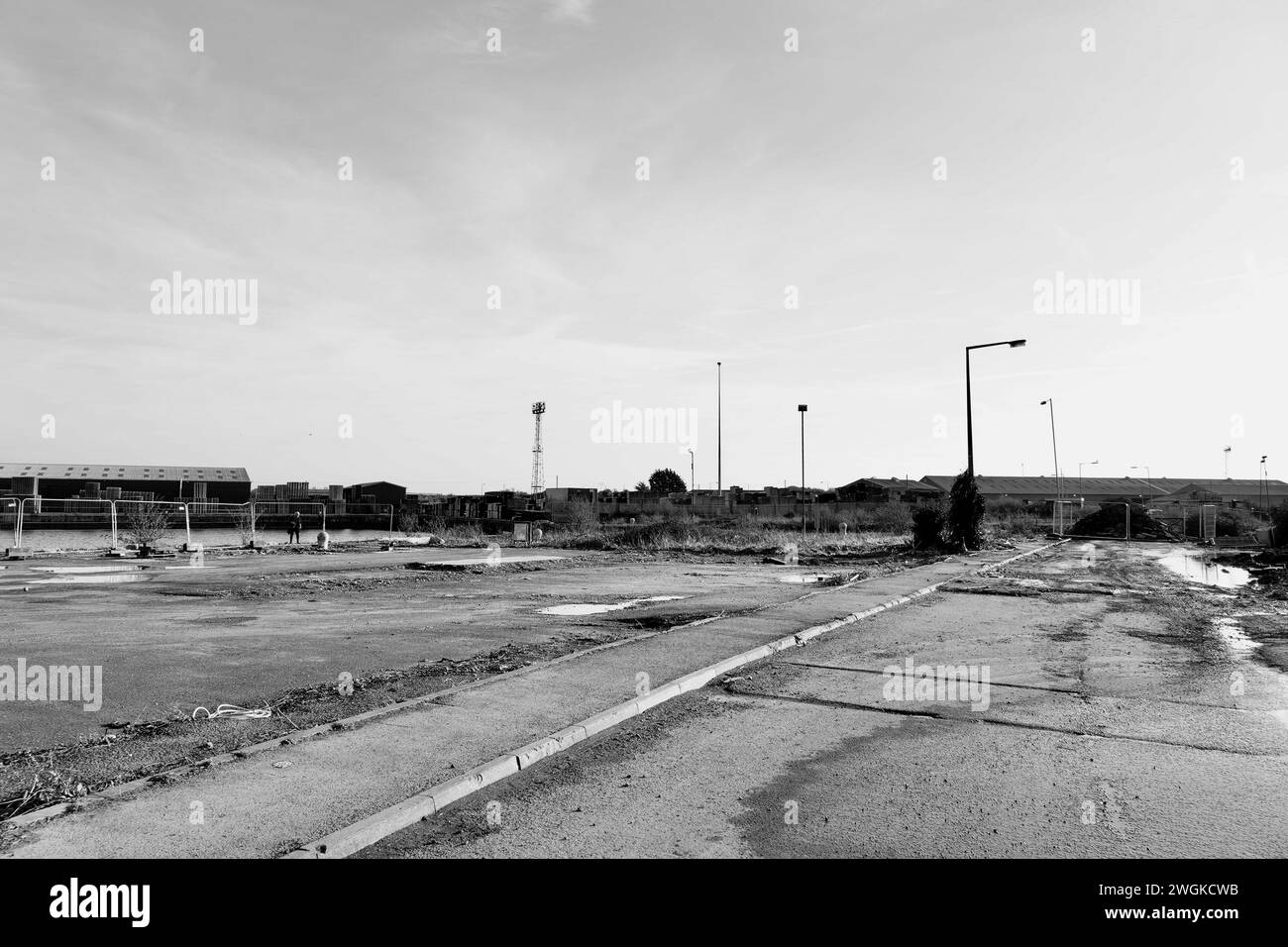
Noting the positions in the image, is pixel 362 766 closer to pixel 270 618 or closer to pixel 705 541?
pixel 270 618

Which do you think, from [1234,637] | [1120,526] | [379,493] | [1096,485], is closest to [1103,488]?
[1096,485]

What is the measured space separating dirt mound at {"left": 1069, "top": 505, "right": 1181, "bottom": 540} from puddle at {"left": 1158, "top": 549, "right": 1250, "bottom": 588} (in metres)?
19.8

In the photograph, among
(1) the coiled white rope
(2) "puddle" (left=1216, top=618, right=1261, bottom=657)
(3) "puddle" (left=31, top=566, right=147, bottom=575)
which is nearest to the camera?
(1) the coiled white rope

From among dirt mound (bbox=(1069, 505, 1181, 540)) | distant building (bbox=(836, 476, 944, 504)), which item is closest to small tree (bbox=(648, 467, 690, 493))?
distant building (bbox=(836, 476, 944, 504))

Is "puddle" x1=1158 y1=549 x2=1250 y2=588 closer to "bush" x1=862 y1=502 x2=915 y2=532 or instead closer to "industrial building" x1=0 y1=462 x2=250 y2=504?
"bush" x1=862 y1=502 x2=915 y2=532

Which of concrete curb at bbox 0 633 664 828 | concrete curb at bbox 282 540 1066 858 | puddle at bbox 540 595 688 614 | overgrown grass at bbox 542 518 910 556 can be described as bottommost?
overgrown grass at bbox 542 518 910 556

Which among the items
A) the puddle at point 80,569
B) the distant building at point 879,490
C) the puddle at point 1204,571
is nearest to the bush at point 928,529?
the puddle at point 1204,571

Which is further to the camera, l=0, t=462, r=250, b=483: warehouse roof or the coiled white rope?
l=0, t=462, r=250, b=483: warehouse roof

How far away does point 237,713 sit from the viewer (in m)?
7.38

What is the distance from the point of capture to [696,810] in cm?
527

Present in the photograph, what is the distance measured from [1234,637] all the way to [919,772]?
9.64 metres

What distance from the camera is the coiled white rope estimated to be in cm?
724

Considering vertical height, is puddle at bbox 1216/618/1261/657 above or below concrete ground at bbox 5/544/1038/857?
below

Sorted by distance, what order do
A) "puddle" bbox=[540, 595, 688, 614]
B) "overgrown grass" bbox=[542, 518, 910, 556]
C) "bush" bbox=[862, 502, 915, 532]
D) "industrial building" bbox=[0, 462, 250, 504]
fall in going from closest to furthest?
"puddle" bbox=[540, 595, 688, 614] < "overgrown grass" bbox=[542, 518, 910, 556] < "bush" bbox=[862, 502, 915, 532] < "industrial building" bbox=[0, 462, 250, 504]
